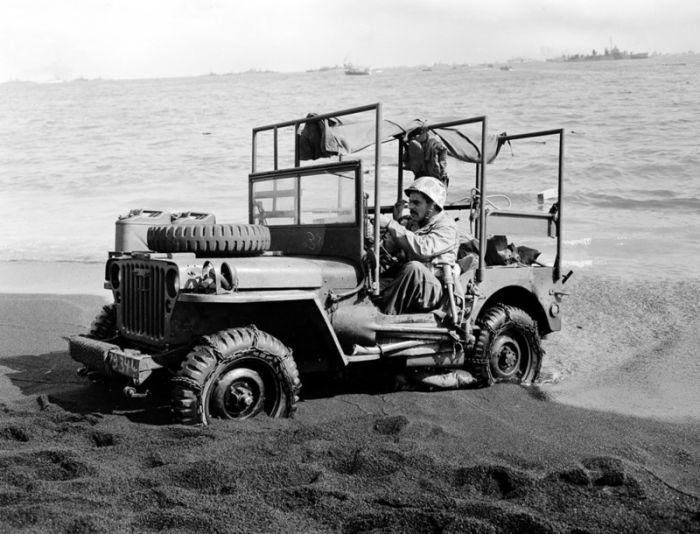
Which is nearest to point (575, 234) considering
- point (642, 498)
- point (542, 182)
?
point (542, 182)

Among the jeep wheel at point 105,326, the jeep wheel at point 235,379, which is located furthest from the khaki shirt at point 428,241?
the jeep wheel at point 105,326

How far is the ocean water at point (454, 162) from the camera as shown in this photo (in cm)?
1703

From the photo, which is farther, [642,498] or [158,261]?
[158,261]

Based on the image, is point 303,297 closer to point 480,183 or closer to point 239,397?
point 239,397

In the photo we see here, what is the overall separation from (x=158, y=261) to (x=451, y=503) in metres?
2.76

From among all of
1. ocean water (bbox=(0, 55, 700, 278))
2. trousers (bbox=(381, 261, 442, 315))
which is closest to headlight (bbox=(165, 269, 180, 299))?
trousers (bbox=(381, 261, 442, 315))

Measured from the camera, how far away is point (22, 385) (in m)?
6.77

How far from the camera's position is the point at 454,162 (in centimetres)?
1432

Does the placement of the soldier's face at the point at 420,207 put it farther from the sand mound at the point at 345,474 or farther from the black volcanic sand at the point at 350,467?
the sand mound at the point at 345,474

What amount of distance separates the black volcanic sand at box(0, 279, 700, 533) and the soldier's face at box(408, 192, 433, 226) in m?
1.45

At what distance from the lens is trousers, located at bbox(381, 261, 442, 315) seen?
6.23 metres

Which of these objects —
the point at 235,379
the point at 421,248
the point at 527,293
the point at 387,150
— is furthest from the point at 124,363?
the point at 387,150

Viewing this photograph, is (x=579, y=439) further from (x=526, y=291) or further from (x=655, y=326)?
(x=655, y=326)

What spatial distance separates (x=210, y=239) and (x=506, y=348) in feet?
10.0
